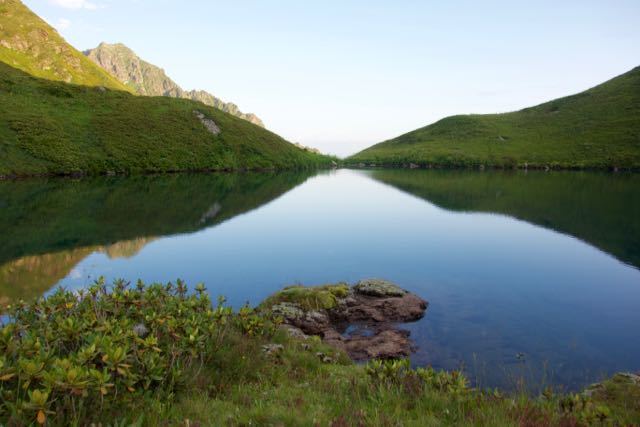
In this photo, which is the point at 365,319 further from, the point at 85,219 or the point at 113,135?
the point at 113,135

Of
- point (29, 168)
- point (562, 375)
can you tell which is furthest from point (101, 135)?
point (562, 375)

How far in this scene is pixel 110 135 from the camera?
8888cm

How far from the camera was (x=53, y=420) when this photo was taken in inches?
211

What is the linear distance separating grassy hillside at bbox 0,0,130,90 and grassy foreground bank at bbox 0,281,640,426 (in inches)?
7854

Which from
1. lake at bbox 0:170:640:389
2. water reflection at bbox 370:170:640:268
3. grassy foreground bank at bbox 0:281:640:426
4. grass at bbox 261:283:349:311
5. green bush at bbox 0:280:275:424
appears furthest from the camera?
water reflection at bbox 370:170:640:268

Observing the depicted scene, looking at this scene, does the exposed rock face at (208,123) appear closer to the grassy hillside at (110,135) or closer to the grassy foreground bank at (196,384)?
the grassy hillside at (110,135)

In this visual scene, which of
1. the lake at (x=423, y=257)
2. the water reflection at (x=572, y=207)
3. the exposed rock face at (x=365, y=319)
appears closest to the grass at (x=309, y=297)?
the exposed rock face at (x=365, y=319)

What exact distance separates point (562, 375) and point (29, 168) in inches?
3143

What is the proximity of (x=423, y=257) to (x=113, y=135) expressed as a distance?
85.4 m

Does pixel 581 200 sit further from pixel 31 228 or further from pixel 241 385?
pixel 31 228

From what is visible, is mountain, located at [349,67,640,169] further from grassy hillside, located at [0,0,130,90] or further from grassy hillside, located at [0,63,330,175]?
grassy hillside, located at [0,0,130,90]

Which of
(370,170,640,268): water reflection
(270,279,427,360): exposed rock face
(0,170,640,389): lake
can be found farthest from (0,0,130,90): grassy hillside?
(270,279,427,360): exposed rock face

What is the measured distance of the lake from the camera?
48.3 ft

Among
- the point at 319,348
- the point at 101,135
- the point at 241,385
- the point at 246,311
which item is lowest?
the point at 319,348
